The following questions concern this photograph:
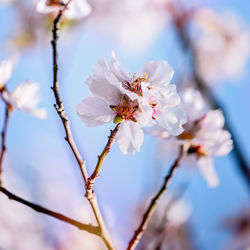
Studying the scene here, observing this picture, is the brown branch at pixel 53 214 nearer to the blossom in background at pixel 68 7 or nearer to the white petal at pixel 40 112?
the white petal at pixel 40 112

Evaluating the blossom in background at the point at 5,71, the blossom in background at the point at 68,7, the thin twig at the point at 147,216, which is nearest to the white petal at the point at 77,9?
the blossom in background at the point at 68,7

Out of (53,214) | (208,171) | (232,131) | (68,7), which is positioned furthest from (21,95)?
(232,131)

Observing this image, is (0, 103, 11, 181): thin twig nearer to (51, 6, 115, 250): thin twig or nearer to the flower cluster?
the flower cluster

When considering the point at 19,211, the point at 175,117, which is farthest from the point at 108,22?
the point at 175,117

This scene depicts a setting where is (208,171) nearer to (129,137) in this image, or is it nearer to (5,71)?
(129,137)

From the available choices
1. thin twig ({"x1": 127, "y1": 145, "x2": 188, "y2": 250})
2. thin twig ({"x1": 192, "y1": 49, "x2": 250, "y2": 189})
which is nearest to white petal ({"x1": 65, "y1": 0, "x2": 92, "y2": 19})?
thin twig ({"x1": 127, "y1": 145, "x2": 188, "y2": 250})

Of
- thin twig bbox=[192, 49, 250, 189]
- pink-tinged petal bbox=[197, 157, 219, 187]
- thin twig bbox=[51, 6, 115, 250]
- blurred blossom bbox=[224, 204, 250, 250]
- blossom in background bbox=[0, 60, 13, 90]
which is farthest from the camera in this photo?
blurred blossom bbox=[224, 204, 250, 250]
